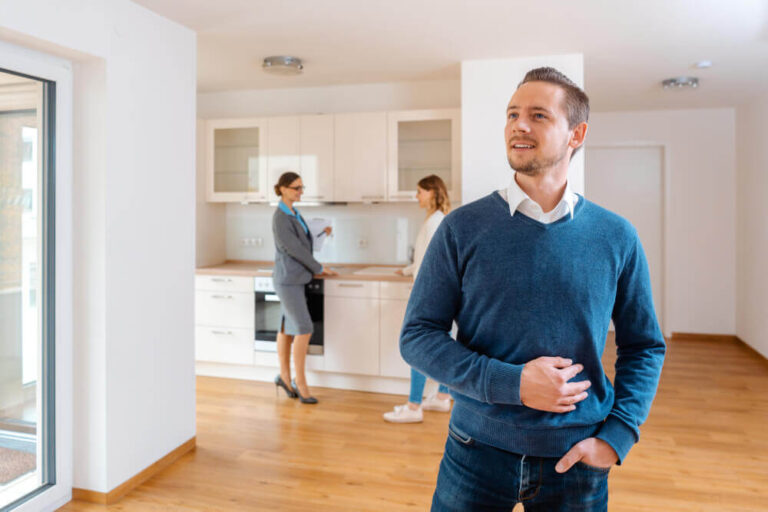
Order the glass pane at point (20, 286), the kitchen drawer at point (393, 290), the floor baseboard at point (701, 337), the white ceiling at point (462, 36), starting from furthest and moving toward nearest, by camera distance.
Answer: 1. the floor baseboard at point (701, 337)
2. the kitchen drawer at point (393, 290)
3. the white ceiling at point (462, 36)
4. the glass pane at point (20, 286)

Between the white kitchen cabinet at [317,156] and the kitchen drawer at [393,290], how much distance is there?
3.08 feet

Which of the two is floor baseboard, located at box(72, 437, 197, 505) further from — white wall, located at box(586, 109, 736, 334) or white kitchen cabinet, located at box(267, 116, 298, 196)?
white wall, located at box(586, 109, 736, 334)

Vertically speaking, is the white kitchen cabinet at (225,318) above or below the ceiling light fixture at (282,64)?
below

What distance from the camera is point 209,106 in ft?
18.0

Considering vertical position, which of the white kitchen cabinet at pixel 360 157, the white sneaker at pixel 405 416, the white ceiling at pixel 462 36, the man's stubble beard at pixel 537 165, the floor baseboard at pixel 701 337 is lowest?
the white sneaker at pixel 405 416

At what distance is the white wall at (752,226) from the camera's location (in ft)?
17.8

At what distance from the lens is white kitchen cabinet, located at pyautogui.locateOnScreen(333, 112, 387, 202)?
469 centimetres

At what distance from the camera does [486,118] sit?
407cm

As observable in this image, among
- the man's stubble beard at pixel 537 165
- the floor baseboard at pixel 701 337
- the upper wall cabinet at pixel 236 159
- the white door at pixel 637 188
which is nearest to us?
the man's stubble beard at pixel 537 165

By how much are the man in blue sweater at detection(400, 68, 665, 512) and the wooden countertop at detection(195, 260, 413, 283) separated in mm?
3081

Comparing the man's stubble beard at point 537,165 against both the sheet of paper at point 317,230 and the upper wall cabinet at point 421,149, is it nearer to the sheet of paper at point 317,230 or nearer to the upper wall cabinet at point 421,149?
the upper wall cabinet at point 421,149

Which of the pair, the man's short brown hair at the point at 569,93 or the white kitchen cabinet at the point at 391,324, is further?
the white kitchen cabinet at the point at 391,324

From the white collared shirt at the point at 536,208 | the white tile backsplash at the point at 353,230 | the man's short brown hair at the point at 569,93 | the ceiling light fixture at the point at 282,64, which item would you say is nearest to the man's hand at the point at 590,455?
the white collared shirt at the point at 536,208

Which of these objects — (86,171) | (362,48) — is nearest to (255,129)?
(362,48)
